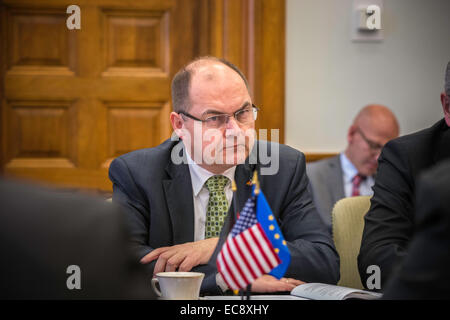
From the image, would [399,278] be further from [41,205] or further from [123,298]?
[41,205]

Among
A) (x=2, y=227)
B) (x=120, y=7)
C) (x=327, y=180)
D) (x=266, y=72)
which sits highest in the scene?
(x=120, y=7)

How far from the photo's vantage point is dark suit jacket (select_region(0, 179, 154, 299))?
932mm

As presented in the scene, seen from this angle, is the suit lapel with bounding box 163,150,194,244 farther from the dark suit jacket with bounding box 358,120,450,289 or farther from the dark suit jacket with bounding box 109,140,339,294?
the dark suit jacket with bounding box 358,120,450,289

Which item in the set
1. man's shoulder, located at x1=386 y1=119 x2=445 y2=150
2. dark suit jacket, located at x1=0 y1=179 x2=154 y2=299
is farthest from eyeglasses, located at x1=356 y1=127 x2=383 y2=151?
dark suit jacket, located at x1=0 y1=179 x2=154 y2=299

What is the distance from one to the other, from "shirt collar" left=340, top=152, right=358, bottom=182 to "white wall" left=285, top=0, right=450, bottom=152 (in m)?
0.08

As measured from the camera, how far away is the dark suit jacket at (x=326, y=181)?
164 inches

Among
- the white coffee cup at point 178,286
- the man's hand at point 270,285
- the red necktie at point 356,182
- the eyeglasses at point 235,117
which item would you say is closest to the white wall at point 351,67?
the red necktie at point 356,182

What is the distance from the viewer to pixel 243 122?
8.36 ft

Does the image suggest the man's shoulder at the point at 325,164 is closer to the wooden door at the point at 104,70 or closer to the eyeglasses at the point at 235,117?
the wooden door at the point at 104,70

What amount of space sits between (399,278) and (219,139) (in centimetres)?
159

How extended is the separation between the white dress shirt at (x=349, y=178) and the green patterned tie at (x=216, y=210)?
187cm

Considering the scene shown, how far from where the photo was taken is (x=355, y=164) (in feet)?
14.3

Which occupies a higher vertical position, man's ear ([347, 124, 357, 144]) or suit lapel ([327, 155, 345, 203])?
man's ear ([347, 124, 357, 144])
